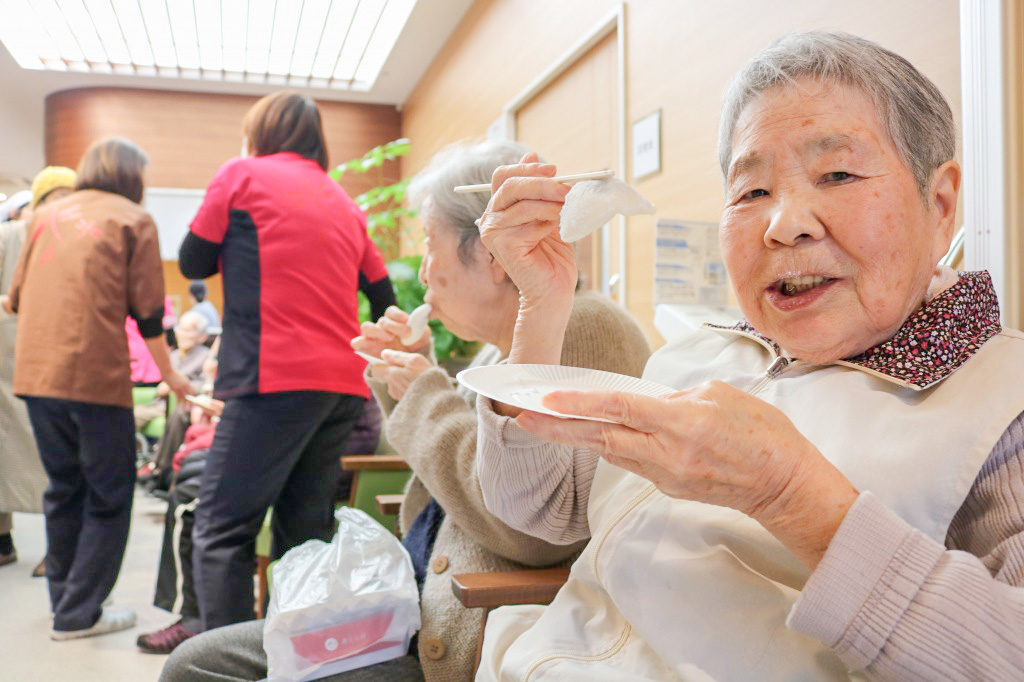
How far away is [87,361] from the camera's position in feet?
8.61

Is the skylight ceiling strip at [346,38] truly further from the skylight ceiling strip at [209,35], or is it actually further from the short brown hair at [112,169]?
the short brown hair at [112,169]

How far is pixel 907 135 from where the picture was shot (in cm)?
86

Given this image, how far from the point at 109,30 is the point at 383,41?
1.93 m

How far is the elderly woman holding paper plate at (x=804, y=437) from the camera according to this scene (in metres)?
0.65

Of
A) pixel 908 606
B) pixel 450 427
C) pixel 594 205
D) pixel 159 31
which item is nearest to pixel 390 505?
pixel 450 427

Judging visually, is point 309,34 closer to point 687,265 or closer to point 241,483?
point 241,483

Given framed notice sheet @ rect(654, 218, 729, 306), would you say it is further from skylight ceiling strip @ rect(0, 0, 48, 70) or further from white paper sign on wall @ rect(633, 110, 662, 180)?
skylight ceiling strip @ rect(0, 0, 48, 70)

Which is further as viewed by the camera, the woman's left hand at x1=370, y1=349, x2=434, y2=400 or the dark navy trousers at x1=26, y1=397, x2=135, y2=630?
the dark navy trousers at x1=26, y1=397, x2=135, y2=630

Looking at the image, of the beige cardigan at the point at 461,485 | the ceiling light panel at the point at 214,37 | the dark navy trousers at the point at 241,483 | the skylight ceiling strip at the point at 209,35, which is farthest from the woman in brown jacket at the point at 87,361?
the ceiling light panel at the point at 214,37

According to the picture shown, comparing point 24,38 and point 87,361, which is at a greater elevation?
point 24,38

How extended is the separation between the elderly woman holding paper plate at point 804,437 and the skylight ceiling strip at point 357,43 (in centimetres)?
481

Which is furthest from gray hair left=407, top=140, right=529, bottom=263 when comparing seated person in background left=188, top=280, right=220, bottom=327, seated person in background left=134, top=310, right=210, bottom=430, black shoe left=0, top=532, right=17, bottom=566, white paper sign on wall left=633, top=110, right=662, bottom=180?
seated person in background left=188, top=280, right=220, bottom=327

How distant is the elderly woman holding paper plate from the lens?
65 centimetres

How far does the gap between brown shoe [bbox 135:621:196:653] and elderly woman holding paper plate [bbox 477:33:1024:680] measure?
1994 millimetres
